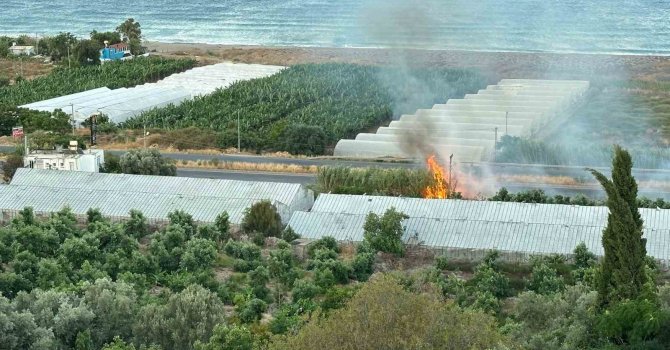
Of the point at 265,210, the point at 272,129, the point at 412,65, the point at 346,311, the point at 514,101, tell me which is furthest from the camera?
the point at 412,65

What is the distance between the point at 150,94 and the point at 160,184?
26395mm

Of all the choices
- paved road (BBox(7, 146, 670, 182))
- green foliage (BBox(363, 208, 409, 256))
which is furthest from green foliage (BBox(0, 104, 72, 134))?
green foliage (BBox(363, 208, 409, 256))

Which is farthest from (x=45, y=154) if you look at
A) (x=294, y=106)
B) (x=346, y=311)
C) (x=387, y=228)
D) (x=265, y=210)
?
(x=346, y=311)

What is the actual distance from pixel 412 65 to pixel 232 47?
29482 millimetres

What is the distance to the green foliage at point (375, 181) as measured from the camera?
1973 inches

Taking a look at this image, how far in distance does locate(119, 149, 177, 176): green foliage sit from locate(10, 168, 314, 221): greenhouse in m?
2.41

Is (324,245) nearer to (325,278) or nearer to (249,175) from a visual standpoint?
(325,278)

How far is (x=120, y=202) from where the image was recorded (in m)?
46.9

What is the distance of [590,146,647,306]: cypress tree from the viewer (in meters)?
31.2

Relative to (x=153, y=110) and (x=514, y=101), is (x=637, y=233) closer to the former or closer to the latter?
(x=514, y=101)

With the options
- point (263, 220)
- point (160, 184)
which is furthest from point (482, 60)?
point (263, 220)

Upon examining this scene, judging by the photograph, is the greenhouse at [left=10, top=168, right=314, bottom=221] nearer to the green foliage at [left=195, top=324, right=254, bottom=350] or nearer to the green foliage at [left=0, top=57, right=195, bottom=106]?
the green foliage at [left=195, top=324, right=254, bottom=350]

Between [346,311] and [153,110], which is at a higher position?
[346,311]

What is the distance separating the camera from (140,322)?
104ft
